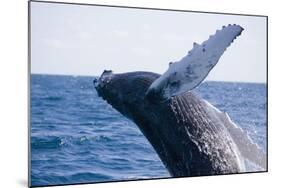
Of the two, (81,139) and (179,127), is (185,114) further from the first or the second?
(81,139)

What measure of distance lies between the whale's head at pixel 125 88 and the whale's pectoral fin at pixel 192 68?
57mm

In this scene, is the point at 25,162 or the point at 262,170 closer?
the point at 25,162

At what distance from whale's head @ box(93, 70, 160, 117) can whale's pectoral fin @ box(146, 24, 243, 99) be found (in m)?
0.06

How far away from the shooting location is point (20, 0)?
3.16m

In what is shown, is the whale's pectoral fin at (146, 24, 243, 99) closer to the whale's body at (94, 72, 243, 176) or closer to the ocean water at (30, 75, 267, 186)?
the whale's body at (94, 72, 243, 176)

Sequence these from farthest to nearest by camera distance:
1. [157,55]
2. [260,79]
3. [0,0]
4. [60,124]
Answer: [260,79], [157,55], [60,124], [0,0]

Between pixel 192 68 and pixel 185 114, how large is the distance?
0.37 meters

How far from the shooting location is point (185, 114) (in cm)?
361

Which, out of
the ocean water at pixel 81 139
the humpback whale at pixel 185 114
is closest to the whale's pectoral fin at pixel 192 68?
the humpback whale at pixel 185 114

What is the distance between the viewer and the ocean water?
127 inches
